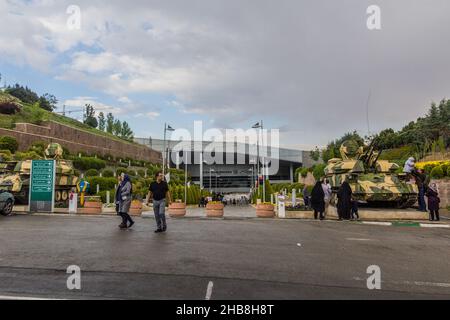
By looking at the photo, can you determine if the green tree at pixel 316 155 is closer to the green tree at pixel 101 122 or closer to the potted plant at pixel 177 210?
the green tree at pixel 101 122

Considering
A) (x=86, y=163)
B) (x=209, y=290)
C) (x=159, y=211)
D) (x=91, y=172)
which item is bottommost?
(x=209, y=290)

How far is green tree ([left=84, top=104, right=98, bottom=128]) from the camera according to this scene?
71963 mm

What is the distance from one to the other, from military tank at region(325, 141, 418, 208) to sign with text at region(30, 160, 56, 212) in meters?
13.7

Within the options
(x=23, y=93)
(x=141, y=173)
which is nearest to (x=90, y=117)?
(x=23, y=93)

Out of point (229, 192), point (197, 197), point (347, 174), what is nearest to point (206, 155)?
point (229, 192)

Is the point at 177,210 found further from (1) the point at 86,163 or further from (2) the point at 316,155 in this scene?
(2) the point at 316,155

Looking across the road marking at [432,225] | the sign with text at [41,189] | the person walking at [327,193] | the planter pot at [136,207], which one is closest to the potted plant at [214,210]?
the planter pot at [136,207]

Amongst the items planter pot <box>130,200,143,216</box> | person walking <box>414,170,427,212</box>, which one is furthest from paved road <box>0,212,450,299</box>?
planter pot <box>130,200,143,216</box>

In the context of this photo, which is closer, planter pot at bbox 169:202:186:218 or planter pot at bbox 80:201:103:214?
planter pot at bbox 169:202:186:218

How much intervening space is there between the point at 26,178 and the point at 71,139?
86.2 feet

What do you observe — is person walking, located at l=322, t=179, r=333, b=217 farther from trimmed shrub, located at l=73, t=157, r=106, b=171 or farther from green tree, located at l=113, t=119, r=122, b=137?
green tree, located at l=113, t=119, r=122, b=137

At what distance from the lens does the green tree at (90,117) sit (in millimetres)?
71963

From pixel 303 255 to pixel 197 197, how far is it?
1336 inches

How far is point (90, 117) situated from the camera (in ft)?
240
